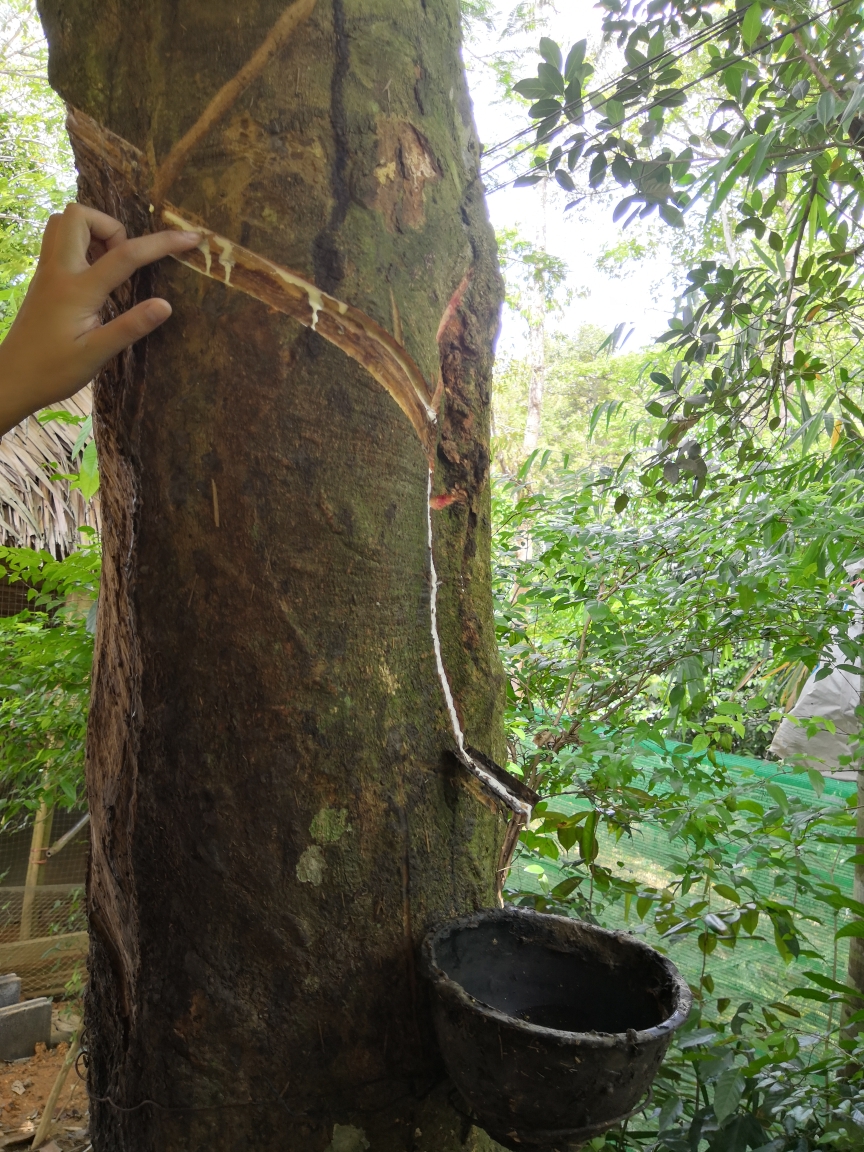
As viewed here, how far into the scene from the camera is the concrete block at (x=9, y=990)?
14.5ft

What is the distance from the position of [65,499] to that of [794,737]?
432 cm

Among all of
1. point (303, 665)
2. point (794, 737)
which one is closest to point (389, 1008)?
point (303, 665)

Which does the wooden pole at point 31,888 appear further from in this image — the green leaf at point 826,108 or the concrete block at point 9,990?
the green leaf at point 826,108

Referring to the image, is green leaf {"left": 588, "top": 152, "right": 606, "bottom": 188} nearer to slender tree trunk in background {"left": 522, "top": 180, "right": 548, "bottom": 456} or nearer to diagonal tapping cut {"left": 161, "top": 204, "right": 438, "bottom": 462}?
diagonal tapping cut {"left": 161, "top": 204, "right": 438, "bottom": 462}

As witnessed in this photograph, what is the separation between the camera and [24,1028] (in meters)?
4.28

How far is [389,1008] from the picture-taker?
95 centimetres

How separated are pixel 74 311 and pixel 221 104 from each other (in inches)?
12.9

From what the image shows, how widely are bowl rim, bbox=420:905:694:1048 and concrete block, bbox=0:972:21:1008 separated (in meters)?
4.50

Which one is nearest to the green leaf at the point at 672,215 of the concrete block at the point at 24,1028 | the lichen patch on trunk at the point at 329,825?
the lichen patch on trunk at the point at 329,825

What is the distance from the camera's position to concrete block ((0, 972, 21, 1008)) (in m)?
4.42

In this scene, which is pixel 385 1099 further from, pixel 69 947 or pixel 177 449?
pixel 69 947

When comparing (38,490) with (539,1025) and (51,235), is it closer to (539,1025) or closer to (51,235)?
(51,235)

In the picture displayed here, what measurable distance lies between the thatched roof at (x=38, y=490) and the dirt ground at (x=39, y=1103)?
8.88 ft

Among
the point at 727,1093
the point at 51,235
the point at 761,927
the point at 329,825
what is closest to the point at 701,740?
the point at 727,1093
